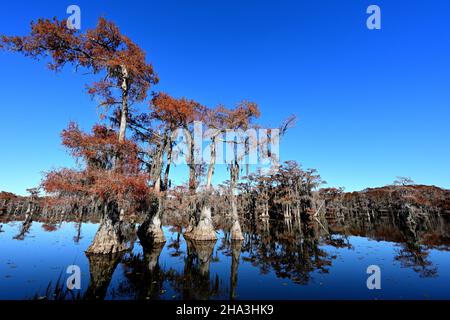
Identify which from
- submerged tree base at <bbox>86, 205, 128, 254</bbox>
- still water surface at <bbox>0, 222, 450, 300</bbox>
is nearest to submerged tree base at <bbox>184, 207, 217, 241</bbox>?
still water surface at <bbox>0, 222, 450, 300</bbox>

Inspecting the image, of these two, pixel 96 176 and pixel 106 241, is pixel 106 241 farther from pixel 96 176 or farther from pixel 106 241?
pixel 96 176

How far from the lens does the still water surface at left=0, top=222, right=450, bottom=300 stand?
22.3 feet

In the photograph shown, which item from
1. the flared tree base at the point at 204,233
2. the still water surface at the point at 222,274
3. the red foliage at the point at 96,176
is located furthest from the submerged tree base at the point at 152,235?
the red foliage at the point at 96,176

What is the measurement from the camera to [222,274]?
364 inches

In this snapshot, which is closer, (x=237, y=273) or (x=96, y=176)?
(x=237, y=273)

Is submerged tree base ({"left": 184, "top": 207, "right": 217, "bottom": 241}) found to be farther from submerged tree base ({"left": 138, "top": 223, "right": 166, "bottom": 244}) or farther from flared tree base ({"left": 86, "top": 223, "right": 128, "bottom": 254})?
flared tree base ({"left": 86, "top": 223, "right": 128, "bottom": 254})

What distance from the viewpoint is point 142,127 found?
19578 millimetres

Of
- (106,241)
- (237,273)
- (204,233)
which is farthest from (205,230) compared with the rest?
(237,273)

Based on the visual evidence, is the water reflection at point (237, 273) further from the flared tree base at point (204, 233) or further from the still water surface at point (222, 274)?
the flared tree base at point (204, 233)

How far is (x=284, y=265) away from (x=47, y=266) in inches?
456

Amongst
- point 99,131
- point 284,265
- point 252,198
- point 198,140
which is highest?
point 198,140

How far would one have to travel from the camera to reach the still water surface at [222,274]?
6.81 metres

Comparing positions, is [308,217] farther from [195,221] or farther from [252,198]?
[195,221]
